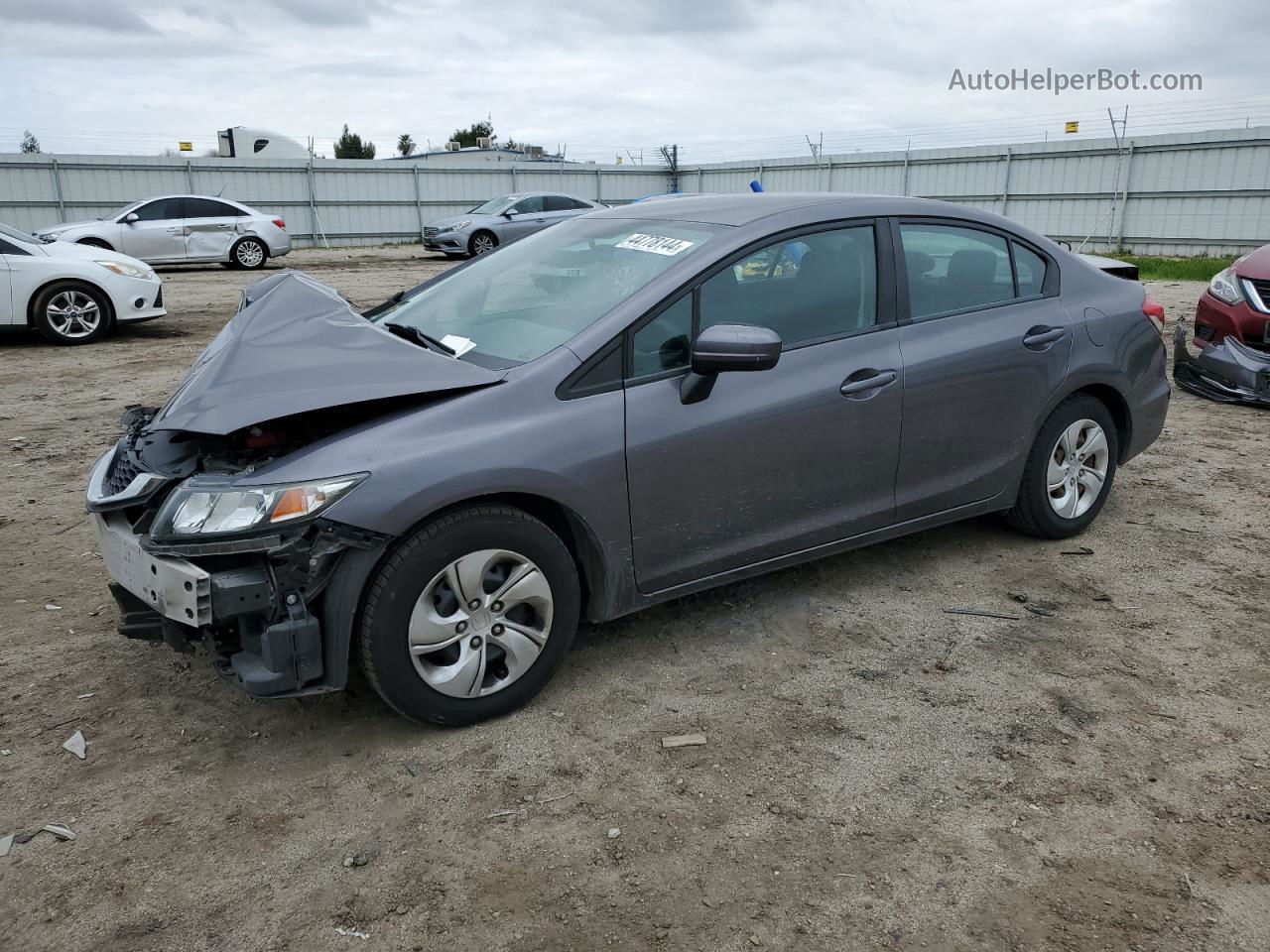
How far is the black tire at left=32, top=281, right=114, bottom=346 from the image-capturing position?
33.2 ft

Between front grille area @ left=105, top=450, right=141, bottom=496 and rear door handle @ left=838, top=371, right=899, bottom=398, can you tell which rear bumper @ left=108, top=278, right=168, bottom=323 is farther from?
rear door handle @ left=838, top=371, right=899, bottom=398

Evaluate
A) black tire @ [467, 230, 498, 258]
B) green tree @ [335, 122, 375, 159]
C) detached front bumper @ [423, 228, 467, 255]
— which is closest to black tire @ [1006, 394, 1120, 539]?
black tire @ [467, 230, 498, 258]

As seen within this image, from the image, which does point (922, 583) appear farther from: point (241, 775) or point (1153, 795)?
point (241, 775)

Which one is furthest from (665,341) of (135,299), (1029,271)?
(135,299)

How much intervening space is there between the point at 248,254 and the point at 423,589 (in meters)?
18.4

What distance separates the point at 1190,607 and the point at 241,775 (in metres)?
3.60

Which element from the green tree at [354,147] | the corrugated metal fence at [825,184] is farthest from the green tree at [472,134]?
the corrugated metal fence at [825,184]

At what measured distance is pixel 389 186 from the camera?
2862 centimetres

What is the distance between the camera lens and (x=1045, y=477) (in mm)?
4609

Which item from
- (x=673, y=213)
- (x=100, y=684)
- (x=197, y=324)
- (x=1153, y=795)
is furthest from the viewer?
(x=197, y=324)

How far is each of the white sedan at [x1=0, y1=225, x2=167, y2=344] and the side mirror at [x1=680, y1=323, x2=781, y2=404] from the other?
9.04 m

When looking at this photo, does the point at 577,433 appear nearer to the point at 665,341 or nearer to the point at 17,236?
the point at 665,341

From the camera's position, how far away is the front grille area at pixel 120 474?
3.23 meters

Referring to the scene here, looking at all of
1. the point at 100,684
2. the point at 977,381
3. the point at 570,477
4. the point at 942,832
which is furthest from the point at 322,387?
the point at 977,381
